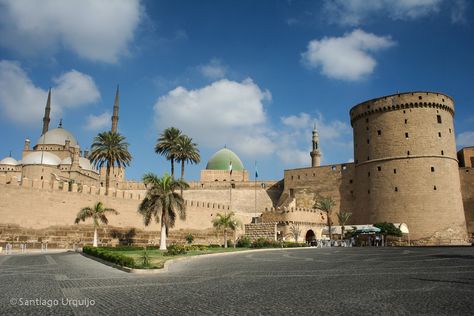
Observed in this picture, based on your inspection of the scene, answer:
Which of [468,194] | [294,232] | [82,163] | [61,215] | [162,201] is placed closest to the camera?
[162,201]

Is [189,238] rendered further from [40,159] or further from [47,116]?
[47,116]

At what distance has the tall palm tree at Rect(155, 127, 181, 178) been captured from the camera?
3950 centimetres

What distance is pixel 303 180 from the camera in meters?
53.6

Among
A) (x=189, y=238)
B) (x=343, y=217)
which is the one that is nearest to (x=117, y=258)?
(x=189, y=238)

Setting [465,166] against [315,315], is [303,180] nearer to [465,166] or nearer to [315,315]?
[465,166]

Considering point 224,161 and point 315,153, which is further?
point 224,161

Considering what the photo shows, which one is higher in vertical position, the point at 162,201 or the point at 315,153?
the point at 315,153

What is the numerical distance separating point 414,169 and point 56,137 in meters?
53.4

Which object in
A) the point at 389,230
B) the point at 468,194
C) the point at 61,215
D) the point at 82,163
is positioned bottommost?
the point at 389,230

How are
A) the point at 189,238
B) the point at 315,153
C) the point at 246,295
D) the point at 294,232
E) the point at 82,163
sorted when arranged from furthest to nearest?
the point at 82,163, the point at 315,153, the point at 294,232, the point at 189,238, the point at 246,295

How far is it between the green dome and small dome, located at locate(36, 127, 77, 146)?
23.6m

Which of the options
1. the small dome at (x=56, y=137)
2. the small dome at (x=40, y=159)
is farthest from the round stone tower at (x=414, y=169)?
the small dome at (x=56, y=137)

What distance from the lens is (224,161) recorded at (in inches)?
2557

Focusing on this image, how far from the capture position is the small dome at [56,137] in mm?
64938
